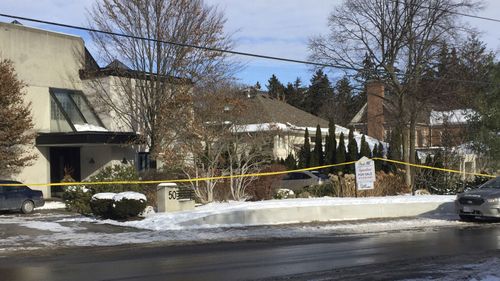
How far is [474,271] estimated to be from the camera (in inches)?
357

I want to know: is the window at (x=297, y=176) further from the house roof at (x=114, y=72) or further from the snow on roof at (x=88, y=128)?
the snow on roof at (x=88, y=128)

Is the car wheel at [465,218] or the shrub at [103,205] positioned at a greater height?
the shrub at [103,205]

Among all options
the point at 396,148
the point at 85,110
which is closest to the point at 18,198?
the point at 85,110

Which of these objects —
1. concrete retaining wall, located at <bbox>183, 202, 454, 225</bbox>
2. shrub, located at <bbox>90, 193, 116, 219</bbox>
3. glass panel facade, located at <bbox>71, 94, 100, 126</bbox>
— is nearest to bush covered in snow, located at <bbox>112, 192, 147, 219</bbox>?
shrub, located at <bbox>90, 193, 116, 219</bbox>

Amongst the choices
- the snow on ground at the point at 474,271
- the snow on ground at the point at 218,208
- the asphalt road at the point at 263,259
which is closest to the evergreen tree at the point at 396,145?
the snow on ground at the point at 218,208

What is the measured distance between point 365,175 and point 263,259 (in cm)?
A: 1054

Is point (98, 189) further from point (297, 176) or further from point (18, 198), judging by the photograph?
point (297, 176)

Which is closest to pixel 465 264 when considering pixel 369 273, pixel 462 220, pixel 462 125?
pixel 369 273

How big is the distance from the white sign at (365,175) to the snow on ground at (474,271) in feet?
33.7

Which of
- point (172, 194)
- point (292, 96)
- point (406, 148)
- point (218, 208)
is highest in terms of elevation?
point (292, 96)

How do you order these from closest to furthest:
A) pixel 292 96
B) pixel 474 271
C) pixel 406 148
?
pixel 474 271 → pixel 406 148 → pixel 292 96

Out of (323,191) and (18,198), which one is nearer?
(18,198)

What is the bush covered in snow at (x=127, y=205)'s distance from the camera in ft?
58.0

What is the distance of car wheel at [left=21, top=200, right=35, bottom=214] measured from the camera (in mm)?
22453
